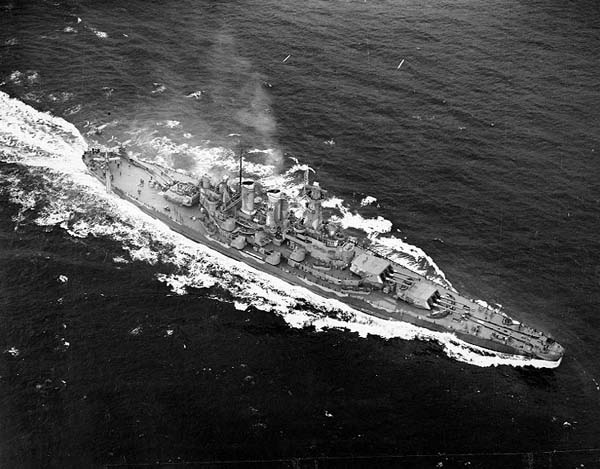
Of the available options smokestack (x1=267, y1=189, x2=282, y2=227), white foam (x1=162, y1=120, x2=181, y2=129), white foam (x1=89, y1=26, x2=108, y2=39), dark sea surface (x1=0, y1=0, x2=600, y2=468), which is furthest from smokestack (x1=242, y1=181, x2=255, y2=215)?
white foam (x1=89, y1=26, x2=108, y2=39)

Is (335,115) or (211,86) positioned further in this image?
(211,86)

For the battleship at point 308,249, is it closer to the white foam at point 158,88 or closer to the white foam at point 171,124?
the white foam at point 171,124

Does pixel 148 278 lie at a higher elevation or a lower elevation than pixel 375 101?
lower

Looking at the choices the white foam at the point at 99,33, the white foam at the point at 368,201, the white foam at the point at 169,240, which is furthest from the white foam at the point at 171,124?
the white foam at the point at 368,201

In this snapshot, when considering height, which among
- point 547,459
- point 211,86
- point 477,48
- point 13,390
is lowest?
point 13,390

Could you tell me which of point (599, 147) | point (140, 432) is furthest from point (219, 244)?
point (599, 147)

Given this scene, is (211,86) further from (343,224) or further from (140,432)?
(140,432)

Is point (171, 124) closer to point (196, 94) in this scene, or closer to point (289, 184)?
point (196, 94)

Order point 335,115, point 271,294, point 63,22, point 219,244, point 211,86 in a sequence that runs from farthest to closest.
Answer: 1. point 63,22
2. point 211,86
3. point 335,115
4. point 219,244
5. point 271,294
